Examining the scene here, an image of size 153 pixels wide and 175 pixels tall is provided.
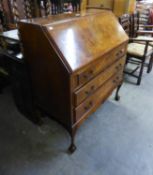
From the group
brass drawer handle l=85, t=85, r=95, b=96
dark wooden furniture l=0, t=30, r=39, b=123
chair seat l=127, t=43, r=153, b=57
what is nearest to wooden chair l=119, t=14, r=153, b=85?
chair seat l=127, t=43, r=153, b=57

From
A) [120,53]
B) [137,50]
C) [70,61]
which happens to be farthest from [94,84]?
[137,50]

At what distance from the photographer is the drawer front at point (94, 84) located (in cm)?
125

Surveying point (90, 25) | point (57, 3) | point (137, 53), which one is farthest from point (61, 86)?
point (137, 53)

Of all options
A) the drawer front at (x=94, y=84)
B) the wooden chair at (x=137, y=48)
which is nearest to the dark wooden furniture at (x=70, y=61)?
Answer: the drawer front at (x=94, y=84)

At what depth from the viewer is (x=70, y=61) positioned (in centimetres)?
109

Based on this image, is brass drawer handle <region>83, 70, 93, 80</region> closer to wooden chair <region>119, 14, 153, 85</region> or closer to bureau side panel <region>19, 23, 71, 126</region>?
bureau side panel <region>19, 23, 71, 126</region>

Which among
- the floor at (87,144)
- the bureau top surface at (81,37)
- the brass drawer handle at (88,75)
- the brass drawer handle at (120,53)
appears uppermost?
the bureau top surface at (81,37)

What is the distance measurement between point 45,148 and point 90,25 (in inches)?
47.5

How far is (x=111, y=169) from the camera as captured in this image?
4.56ft

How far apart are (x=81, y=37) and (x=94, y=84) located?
0.40 meters

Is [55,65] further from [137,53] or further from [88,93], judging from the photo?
[137,53]

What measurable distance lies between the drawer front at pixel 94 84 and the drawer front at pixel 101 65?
54 mm

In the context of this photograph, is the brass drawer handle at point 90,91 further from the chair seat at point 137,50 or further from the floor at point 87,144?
the chair seat at point 137,50

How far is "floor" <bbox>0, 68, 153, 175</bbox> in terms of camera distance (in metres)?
1.39
